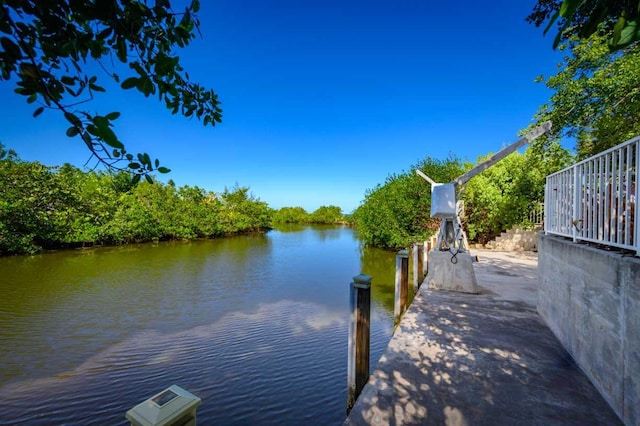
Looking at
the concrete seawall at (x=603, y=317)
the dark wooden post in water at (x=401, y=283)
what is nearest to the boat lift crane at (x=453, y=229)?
the dark wooden post in water at (x=401, y=283)

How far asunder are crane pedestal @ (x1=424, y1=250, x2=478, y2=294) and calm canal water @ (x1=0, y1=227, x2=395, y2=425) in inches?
61.7

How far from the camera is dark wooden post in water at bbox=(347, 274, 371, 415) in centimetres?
318

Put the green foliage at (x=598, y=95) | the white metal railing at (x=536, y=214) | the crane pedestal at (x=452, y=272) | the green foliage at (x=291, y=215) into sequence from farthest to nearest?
the green foliage at (x=291, y=215) < the white metal railing at (x=536, y=214) < the green foliage at (x=598, y=95) < the crane pedestal at (x=452, y=272)

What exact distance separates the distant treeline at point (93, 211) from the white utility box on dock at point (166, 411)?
7.81 m

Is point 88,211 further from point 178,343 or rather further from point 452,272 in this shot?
point 452,272

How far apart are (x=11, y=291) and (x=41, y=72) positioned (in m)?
11.5

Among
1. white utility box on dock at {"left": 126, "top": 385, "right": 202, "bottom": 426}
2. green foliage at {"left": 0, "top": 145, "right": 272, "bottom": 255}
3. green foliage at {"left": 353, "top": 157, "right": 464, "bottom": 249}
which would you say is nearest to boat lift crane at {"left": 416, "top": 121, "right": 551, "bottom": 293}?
white utility box on dock at {"left": 126, "top": 385, "right": 202, "bottom": 426}

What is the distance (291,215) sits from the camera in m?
66.1

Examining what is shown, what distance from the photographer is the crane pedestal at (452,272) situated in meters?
6.04

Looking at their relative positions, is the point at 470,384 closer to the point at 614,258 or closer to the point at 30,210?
the point at 614,258

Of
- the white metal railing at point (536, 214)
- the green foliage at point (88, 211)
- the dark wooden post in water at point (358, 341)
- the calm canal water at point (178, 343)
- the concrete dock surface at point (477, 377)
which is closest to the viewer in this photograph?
the concrete dock surface at point (477, 377)

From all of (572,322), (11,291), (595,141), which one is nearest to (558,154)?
(595,141)

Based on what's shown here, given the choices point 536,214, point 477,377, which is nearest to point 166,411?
point 477,377

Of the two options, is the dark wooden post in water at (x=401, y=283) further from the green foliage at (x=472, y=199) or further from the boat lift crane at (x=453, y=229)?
the green foliage at (x=472, y=199)
